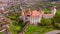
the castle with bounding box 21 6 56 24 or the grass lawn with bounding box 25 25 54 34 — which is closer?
the grass lawn with bounding box 25 25 54 34

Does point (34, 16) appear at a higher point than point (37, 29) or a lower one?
higher

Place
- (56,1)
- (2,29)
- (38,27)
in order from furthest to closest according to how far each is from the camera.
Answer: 1. (56,1)
2. (38,27)
3. (2,29)

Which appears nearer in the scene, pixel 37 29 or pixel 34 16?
pixel 37 29

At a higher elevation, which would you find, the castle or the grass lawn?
the castle

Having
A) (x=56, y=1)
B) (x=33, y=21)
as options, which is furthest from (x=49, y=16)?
(x=56, y=1)

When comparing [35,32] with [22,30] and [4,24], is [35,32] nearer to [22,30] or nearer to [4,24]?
[22,30]

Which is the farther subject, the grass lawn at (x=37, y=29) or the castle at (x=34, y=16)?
the castle at (x=34, y=16)

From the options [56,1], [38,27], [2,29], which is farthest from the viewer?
[56,1]

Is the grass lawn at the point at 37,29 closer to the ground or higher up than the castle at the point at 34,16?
closer to the ground

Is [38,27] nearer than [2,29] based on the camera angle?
No

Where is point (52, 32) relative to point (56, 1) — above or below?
below
